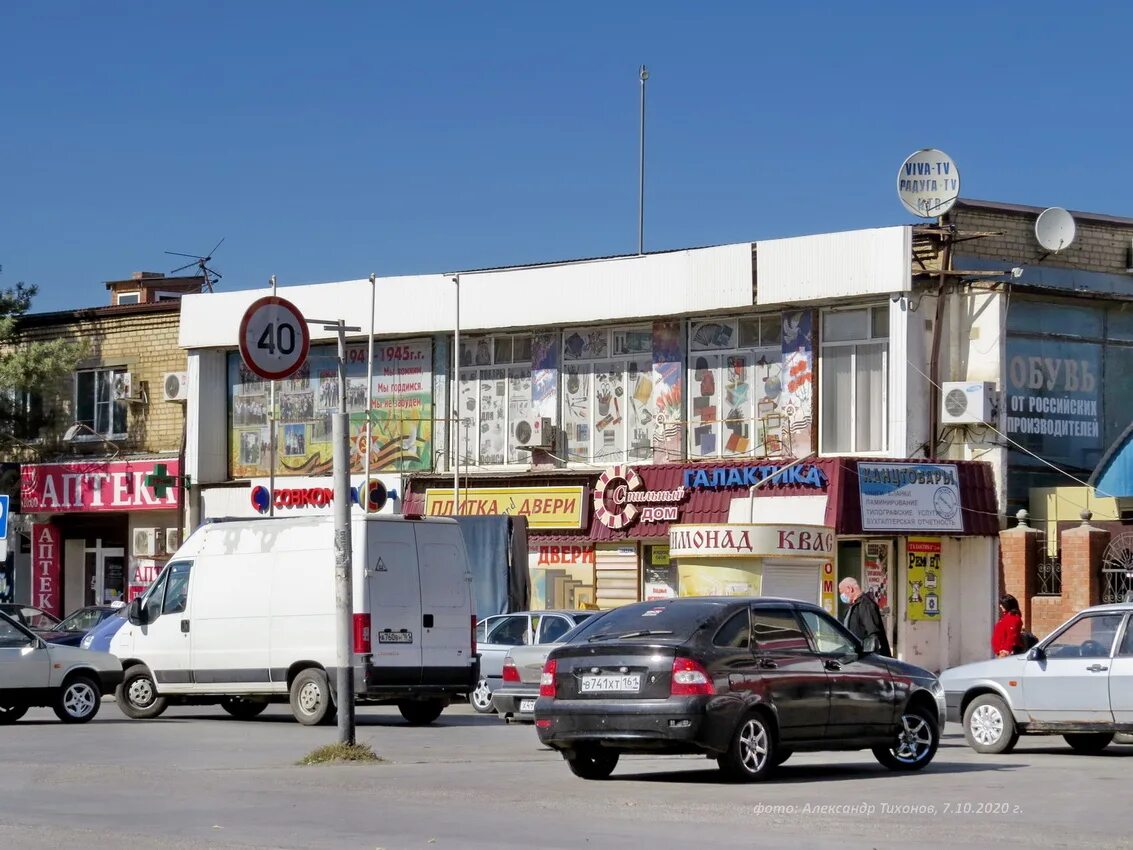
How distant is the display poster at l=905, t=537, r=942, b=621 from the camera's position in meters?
34.1

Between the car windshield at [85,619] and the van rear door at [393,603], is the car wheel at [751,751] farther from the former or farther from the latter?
the car windshield at [85,619]

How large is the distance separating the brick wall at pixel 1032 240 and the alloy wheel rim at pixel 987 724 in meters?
16.5

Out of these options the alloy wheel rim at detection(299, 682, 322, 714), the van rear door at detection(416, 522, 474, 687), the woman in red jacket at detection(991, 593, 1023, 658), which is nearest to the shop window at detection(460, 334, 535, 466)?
the van rear door at detection(416, 522, 474, 687)

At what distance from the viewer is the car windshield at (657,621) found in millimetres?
14828

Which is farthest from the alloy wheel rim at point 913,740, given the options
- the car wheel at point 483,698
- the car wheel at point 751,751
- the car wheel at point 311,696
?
the car wheel at point 483,698

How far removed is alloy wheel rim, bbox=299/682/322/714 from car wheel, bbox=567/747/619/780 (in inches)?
306

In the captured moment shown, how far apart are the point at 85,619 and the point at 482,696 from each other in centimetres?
1128

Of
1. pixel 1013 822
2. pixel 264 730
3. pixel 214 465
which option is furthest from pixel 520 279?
pixel 1013 822

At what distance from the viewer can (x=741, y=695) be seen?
571 inches

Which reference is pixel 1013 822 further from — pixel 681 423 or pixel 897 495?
pixel 681 423

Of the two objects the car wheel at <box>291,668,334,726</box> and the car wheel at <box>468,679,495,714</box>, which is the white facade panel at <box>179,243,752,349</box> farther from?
the car wheel at <box>291,668,334,726</box>

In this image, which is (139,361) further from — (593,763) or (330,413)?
(593,763)

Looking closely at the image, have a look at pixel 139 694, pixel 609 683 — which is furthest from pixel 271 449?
pixel 609 683

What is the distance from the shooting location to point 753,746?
14.8 metres
